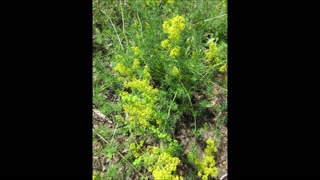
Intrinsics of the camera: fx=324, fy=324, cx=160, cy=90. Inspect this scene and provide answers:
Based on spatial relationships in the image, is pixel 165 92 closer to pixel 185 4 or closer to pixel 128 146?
pixel 128 146

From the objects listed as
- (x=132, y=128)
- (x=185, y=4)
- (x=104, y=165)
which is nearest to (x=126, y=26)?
(x=185, y=4)

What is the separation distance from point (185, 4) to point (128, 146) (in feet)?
5.04

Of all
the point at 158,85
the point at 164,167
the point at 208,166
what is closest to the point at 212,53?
the point at 158,85

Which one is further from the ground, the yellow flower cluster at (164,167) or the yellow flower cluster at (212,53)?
the yellow flower cluster at (212,53)

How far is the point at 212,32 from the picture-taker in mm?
3246

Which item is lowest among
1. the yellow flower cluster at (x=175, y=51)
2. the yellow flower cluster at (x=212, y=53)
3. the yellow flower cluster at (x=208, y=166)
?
the yellow flower cluster at (x=208, y=166)

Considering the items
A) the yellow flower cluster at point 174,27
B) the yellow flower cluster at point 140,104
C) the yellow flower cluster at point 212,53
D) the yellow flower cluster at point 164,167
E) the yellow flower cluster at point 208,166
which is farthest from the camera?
the yellow flower cluster at point 212,53

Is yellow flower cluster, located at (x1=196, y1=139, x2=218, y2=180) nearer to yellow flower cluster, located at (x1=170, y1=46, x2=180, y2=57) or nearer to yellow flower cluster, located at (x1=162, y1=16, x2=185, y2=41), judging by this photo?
yellow flower cluster, located at (x1=170, y1=46, x2=180, y2=57)

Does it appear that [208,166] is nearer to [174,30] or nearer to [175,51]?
[175,51]

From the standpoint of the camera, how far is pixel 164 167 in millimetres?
2293

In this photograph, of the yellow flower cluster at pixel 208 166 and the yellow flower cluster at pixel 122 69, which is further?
the yellow flower cluster at pixel 122 69

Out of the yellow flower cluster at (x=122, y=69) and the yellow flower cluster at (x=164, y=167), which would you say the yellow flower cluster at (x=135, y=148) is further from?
the yellow flower cluster at (x=122, y=69)

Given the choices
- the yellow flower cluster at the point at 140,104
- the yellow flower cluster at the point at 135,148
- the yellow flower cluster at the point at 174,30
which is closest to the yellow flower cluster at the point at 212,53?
the yellow flower cluster at the point at 174,30

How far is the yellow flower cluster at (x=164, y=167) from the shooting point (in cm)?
222
